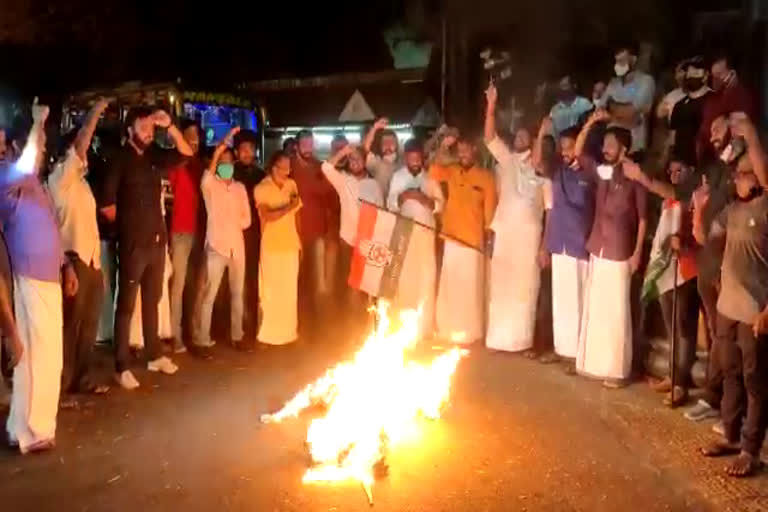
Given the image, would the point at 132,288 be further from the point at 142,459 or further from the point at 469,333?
the point at 469,333

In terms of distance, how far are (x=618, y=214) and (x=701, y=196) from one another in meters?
1.16

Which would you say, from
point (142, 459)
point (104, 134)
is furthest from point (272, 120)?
point (142, 459)

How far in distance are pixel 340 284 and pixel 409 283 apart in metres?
0.82

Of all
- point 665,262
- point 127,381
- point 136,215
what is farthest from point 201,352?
point 665,262

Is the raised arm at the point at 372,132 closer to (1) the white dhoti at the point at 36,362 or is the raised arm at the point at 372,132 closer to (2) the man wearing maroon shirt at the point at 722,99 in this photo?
(2) the man wearing maroon shirt at the point at 722,99

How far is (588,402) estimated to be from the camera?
7.88 meters

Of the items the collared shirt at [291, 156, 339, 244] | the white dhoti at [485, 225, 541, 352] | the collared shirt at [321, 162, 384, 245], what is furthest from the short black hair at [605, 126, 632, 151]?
the collared shirt at [291, 156, 339, 244]

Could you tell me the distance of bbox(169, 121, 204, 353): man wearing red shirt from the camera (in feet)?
30.1

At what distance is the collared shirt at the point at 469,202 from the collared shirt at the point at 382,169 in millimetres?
726

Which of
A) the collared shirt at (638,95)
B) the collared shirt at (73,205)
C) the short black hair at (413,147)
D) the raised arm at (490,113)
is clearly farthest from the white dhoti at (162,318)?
the collared shirt at (638,95)

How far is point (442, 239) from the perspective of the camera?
9.93 metres

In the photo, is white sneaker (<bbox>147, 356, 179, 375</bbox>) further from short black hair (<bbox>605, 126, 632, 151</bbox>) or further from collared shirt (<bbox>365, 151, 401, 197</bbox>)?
short black hair (<bbox>605, 126, 632, 151</bbox>)

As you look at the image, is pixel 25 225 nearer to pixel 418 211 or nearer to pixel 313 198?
pixel 313 198

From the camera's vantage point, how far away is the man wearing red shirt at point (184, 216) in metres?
9.17
